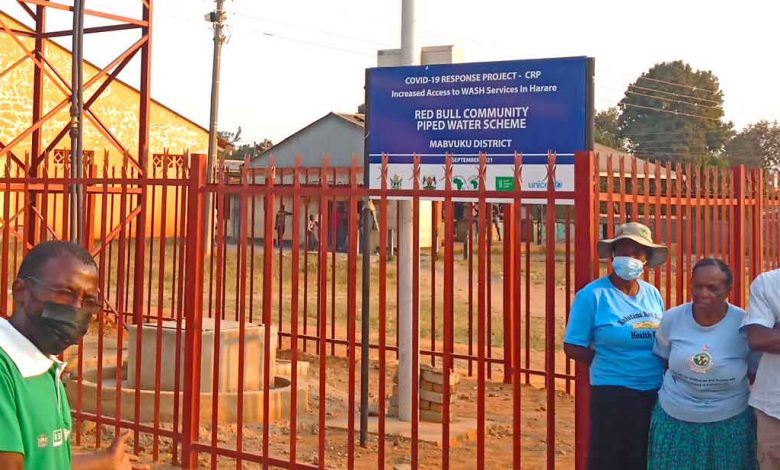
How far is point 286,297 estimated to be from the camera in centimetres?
2069

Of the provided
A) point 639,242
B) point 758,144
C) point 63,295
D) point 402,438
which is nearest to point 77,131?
point 402,438

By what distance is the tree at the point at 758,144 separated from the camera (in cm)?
5791

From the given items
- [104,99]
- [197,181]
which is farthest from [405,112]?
[104,99]

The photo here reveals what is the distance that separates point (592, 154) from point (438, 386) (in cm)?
343

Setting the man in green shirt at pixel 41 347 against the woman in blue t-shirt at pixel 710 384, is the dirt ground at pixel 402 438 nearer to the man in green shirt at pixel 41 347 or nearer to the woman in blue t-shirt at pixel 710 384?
the woman in blue t-shirt at pixel 710 384

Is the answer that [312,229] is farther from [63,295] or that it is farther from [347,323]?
[63,295]

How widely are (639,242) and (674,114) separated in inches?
2387

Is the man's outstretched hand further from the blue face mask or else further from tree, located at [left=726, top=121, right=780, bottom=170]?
tree, located at [left=726, top=121, right=780, bottom=170]

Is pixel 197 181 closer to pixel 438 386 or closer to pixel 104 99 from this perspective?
pixel 438 386

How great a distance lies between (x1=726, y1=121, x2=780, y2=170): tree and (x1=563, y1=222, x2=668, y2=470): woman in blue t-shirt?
186 feet

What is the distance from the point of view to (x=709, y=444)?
3943 mm

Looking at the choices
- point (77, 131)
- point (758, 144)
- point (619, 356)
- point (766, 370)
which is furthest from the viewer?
point (758, 144)

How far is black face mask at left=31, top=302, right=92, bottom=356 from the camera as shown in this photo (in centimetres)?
236

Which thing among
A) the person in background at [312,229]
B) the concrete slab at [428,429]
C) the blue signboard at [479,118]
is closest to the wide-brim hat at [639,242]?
the blue signboard at [479,118]
